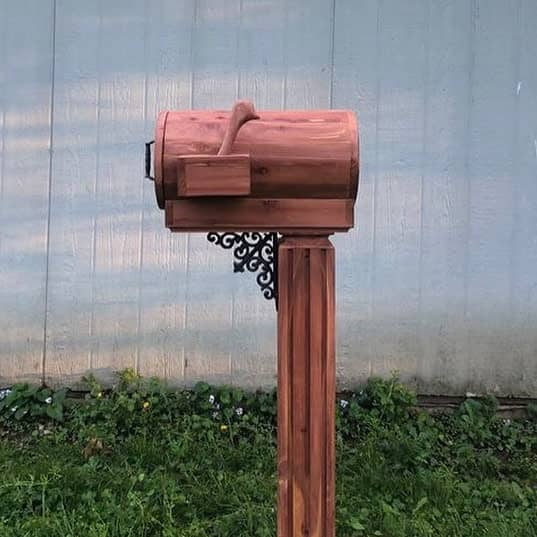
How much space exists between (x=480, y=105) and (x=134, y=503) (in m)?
2.83

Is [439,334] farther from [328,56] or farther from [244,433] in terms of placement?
[328,56]

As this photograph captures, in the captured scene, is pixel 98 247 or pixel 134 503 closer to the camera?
pixel 134 503

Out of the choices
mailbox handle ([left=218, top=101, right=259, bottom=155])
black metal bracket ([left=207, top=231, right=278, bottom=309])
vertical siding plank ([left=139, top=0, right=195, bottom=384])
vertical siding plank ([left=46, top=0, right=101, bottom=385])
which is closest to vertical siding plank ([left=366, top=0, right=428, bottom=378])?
vertical siding plank ([left=139, top=0, right=195, bottom=384])

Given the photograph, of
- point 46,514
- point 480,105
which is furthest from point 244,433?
point 480,105

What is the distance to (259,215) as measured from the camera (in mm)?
1815

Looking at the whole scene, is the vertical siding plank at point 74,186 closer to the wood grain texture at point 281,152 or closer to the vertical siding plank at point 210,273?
the vertical siding plank at point 210,273

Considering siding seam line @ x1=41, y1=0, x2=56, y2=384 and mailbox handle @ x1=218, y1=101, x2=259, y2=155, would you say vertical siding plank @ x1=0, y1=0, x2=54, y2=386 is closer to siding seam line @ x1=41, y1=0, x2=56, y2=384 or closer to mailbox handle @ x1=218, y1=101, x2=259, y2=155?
siding seam line @ x1=41, y1=0, x2=56, y2=384

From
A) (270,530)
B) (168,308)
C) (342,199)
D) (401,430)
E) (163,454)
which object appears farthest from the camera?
(168,308)

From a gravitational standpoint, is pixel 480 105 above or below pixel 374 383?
above

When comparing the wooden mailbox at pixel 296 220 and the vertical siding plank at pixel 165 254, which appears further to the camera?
the vertical siding plank at pixel 165 254

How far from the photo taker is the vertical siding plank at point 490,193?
405 cm

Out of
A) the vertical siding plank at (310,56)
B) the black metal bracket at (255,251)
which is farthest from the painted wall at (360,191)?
the black metal bracket at (255,251)

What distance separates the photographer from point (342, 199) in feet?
6.02

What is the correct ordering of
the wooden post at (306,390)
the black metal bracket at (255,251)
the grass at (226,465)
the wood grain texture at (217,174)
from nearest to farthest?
the wood grain texture at (217,174) < the wooden post at (306,390) < the black metal bracket at (255,251) < the grass at (226,465)
